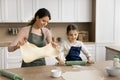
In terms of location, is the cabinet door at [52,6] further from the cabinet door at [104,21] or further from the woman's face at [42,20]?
the woman's face at [42,20]

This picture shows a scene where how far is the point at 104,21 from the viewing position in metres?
4.66

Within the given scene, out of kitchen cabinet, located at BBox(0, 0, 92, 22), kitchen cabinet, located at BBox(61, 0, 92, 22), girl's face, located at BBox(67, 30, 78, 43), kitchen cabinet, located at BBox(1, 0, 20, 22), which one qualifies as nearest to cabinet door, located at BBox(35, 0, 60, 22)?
kitchen cabinet, located at BBox(0, 0, 92, 22)

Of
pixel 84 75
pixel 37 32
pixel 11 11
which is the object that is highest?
pixel 11 11

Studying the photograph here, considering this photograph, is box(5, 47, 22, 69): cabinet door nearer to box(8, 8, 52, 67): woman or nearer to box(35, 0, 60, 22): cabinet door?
box(35, 0, 60, 22): cabinet door

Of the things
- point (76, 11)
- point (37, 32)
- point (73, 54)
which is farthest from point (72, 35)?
point (76, 11)

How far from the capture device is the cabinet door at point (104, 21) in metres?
4.62

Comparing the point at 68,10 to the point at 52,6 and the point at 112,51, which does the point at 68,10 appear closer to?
the point at 52,6

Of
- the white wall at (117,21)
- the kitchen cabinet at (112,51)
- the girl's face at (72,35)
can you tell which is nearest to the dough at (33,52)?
the girl's face at (72,35)

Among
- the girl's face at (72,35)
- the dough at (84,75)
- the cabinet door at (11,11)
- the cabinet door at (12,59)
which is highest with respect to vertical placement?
the cabinet door at (11,11)

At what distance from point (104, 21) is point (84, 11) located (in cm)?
A: 49

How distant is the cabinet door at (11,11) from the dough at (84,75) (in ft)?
8.93

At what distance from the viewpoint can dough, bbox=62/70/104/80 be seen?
187cm

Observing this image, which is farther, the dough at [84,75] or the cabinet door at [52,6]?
the cabinet door at [52,6]

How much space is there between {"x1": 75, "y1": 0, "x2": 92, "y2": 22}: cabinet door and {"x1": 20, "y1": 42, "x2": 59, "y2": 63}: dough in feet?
8.83
